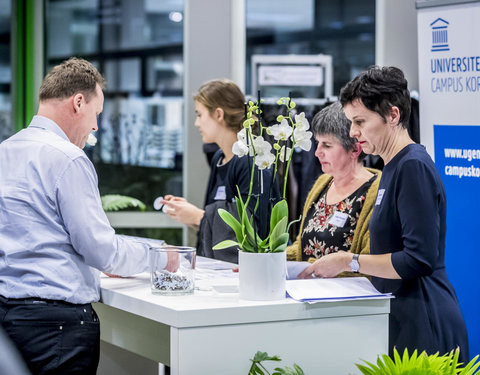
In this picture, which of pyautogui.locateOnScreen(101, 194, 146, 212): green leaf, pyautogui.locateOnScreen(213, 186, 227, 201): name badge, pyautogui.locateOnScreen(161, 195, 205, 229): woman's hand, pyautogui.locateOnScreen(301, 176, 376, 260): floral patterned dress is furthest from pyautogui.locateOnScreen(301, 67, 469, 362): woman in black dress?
pyautogui.locateOnScreen(101, 194, 146, 212): green leaf

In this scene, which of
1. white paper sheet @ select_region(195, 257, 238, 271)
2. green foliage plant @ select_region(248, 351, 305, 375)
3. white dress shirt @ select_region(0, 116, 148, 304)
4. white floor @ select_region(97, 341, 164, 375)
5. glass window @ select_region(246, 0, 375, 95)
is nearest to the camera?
green foliage plant @ select_region(248, 351, 305, 375)

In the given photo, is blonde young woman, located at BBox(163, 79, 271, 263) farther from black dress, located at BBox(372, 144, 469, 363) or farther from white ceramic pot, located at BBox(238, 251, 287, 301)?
white ceramic pot, located at BBox(238, 251, 287, 301)

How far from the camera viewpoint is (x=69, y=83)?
8.46 ft

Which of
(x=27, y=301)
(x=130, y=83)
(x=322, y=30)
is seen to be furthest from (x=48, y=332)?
(x=322, y=30)

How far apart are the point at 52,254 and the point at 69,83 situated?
1.97 ft

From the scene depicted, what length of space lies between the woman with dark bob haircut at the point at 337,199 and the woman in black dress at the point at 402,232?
0.96 feet

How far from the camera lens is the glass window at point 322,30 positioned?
19.2 feet

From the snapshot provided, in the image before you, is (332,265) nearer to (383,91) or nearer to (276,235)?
(276,235)

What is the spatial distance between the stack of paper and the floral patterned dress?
1.42 feet

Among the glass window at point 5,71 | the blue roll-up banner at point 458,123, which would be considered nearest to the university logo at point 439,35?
the blue roll-up banner at point 458,123

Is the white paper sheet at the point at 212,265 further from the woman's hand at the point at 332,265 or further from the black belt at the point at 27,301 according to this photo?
the black belt at the point at 27,301

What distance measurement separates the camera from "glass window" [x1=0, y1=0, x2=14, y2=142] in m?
6.17

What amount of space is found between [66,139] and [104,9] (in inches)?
146

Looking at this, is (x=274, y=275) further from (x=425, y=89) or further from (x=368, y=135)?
(x=425, y=89)
